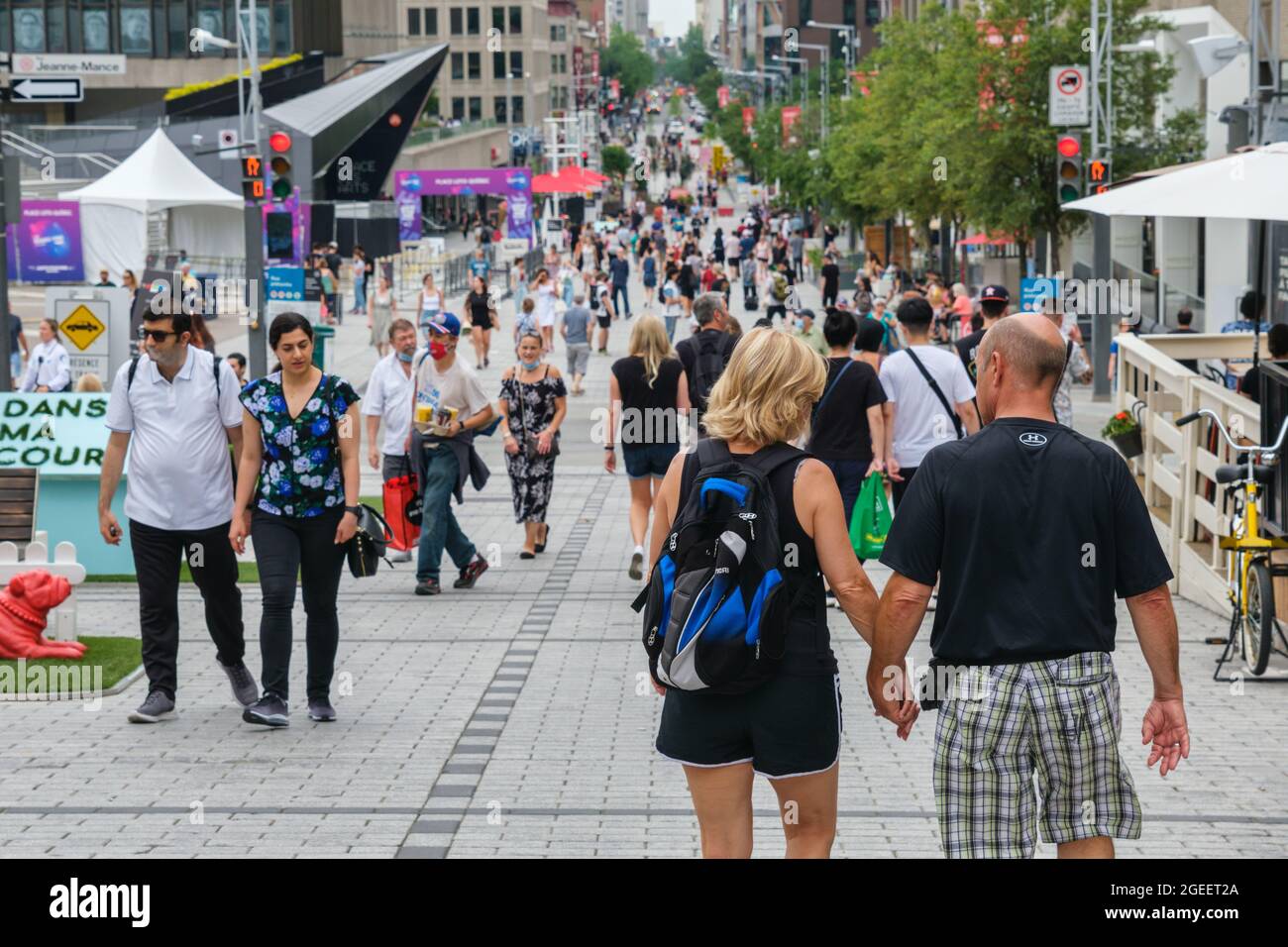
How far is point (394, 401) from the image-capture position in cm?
1277

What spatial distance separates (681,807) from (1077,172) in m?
16.8

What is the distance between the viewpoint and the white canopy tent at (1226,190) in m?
9.66

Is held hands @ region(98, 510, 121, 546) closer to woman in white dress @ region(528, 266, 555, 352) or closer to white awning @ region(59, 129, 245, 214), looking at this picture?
white awning @ region(59, 129, 245, 214)

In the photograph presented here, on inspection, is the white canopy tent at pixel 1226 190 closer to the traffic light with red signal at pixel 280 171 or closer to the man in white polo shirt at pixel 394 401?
the man in white polo shirt at pixel 394 401

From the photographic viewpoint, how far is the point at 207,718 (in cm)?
860

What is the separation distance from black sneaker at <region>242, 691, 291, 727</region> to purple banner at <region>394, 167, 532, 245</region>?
49390 millimetres

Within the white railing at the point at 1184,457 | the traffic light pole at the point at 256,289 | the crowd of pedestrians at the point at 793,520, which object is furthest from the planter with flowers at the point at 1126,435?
the traffic light pole at the point at 256,289

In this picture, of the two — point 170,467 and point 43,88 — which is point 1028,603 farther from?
point 43,88

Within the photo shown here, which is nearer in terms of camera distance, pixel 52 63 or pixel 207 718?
pixel 207 718

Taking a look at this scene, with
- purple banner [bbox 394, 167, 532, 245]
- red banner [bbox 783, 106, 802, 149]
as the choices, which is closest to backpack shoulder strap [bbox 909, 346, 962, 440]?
purple banner [bbox 394, 167, 532, 245]

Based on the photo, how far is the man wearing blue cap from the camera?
12.0m

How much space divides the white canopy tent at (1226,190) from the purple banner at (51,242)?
115 ft

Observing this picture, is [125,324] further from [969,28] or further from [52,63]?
[969,28]
